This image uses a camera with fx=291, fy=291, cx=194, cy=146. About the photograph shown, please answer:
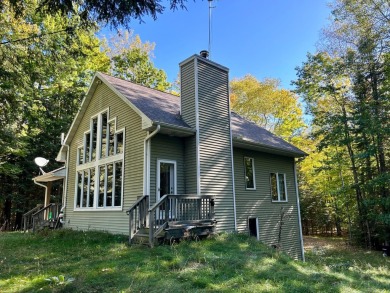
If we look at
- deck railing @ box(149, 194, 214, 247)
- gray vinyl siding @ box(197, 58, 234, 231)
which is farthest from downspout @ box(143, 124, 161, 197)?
gray vinyl siding @ box(197, 58, 234, 231)

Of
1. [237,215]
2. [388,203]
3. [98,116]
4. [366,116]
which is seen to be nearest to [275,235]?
[237,215]

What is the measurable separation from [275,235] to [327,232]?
44.0 ft

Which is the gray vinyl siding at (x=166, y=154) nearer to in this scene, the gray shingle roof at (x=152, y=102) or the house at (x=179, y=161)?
the house at (x=179, y=161)

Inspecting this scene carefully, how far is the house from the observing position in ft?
29.7

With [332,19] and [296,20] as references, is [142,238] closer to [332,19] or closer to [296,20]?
[296,20]

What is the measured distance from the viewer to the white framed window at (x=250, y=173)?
11540mm

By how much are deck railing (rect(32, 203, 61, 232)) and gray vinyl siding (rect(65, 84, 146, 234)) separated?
708mm

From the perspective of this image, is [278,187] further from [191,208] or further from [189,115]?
[191,208]

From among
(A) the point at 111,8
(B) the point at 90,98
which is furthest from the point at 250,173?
(A) the point at 111,8

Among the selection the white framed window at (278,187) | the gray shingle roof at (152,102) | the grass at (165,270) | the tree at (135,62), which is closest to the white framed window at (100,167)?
the gray shingle roof at (152,102)

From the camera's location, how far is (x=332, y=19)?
54.7 feet

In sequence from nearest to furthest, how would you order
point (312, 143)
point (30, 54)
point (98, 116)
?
point (30, 54), point (98, 116), point (312, 143)

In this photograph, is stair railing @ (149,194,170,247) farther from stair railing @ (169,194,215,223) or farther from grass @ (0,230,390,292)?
grass @ (0,230,390,292)

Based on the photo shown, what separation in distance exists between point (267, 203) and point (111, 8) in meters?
9.50
